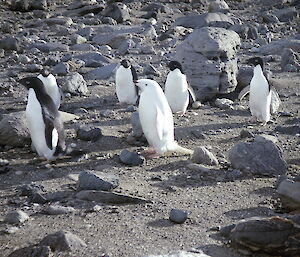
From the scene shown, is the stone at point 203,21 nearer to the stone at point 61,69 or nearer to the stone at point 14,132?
the stone at point 61,69

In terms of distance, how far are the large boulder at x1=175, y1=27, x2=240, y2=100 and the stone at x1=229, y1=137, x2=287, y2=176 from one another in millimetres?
3103

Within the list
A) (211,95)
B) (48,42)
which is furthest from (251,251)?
(48,42)

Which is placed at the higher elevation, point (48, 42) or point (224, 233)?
point (48, 42)

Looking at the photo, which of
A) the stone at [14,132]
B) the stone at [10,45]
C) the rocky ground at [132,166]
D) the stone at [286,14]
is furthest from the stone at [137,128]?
the stone at [286,14]

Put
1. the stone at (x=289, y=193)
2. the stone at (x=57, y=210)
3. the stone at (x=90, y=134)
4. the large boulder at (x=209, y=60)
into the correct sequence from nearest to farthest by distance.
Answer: the stone at (x=57, y=210) < the stone at (x=289, y=193) < the stone at (x=90, y=134) < the large boulder at (x=209, y=60)

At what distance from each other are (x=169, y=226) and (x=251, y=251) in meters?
0.68

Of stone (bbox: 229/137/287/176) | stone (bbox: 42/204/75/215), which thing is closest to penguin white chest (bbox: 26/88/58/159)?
stone (bbox: 42/204/75/215)

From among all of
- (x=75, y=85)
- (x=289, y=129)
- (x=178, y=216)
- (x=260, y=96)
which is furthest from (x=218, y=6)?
(x=178, y=216)

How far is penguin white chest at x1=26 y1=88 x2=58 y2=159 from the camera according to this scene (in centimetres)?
625

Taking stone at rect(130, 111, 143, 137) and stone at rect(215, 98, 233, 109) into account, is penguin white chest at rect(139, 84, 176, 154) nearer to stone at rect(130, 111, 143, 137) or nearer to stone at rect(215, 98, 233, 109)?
stone at rect(130, 111, 143, 137)

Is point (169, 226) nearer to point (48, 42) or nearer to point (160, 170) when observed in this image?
point (160, 170)

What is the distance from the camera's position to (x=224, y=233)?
439cm

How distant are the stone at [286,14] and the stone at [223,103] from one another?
941cm

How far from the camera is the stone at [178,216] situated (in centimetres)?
461
